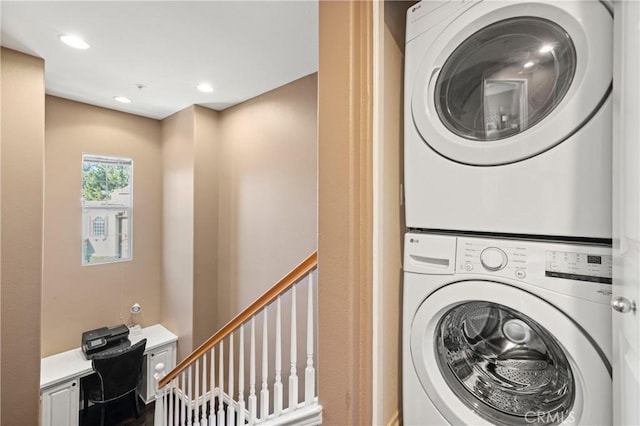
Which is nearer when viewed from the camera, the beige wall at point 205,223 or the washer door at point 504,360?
the washer door at point 504,360

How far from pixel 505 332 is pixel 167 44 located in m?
2.38

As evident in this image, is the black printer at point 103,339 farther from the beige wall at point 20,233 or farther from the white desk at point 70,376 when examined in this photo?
the beige wall at point 20,233

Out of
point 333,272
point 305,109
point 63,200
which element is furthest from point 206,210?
point 333,272

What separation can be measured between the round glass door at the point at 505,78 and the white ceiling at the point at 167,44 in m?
1.09

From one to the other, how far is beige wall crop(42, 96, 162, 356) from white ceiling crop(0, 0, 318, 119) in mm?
376

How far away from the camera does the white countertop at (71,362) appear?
248 cm

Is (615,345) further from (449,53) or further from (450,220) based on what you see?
(449,53)

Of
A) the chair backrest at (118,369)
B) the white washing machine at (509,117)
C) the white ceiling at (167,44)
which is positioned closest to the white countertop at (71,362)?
the chair backrest at (118,369)

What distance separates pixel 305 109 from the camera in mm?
2371

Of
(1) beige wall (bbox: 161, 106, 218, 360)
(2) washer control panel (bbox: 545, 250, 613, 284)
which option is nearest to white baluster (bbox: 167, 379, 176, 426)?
(1) beige wall (bbox: 161, 106, 218, 360)

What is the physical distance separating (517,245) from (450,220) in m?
0.17

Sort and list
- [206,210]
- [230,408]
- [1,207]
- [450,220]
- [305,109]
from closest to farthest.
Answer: [450,220]
[230,408]
[1,207]
[305,109]
[206,210]

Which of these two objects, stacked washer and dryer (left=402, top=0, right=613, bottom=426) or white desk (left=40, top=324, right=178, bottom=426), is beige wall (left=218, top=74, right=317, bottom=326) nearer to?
white desk (left=40, top=324, right=178, bottom=426)

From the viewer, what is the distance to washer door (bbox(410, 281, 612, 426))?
25.4 inches
